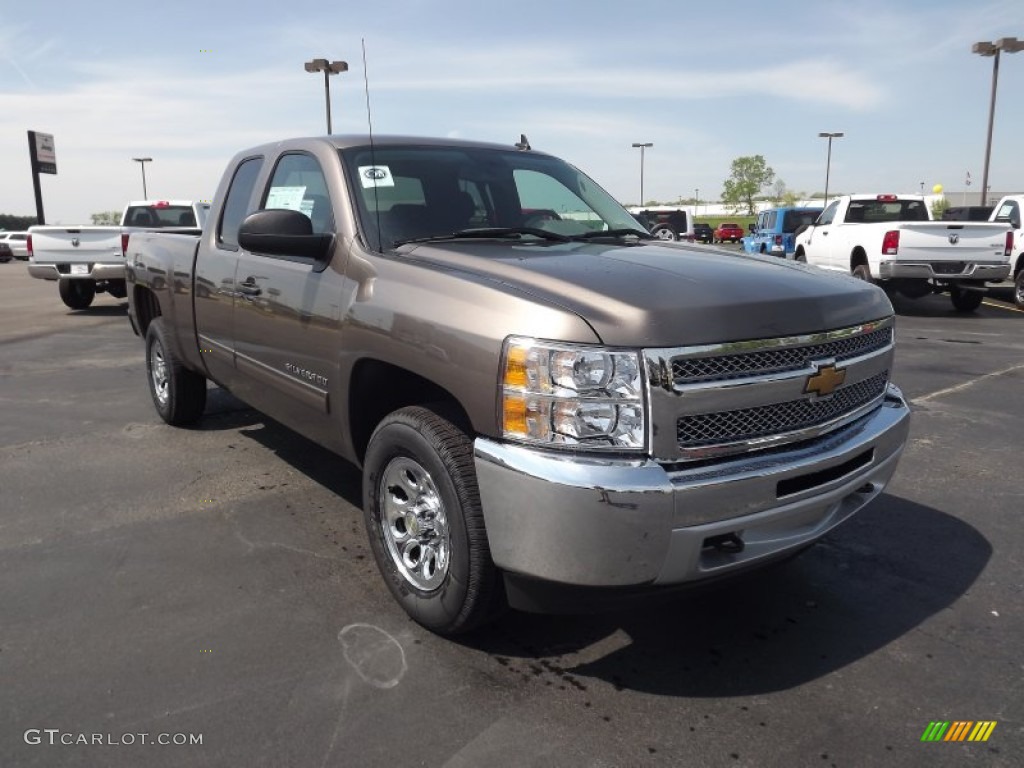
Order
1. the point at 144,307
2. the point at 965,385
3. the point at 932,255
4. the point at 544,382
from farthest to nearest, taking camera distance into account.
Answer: the point at 932,255 → the point at 965,385 → the point at 144,307 → the point at 544,382

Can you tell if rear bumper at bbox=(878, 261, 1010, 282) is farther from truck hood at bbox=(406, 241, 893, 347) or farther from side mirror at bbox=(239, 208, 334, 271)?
side mirror at bbox=(239, 208, 334, 271)

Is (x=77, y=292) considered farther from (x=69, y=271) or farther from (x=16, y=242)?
(x=16, y=242)

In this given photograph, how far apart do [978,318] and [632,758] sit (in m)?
13.4

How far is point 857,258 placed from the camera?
46.0ft

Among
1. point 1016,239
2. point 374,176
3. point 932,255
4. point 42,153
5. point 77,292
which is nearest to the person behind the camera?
point 374,176

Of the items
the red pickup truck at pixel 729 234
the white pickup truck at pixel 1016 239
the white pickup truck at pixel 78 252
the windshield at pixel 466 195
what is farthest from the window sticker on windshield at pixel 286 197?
the red pickup truck at pixel 729 234

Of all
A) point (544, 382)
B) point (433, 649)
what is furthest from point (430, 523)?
point (544, 382)

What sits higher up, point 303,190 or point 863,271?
point 303,190

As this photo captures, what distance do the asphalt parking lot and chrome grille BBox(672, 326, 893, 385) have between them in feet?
2.53

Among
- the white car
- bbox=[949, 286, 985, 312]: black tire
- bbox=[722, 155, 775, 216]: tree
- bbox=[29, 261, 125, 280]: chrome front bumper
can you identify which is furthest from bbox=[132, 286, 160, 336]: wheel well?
bbox=[722, 155, 775, 216]: tree

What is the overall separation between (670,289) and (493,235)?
1.15 meters

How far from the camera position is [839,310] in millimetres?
2857

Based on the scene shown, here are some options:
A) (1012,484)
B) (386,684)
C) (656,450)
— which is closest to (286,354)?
(386,684)

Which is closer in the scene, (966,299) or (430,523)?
(430,523)
